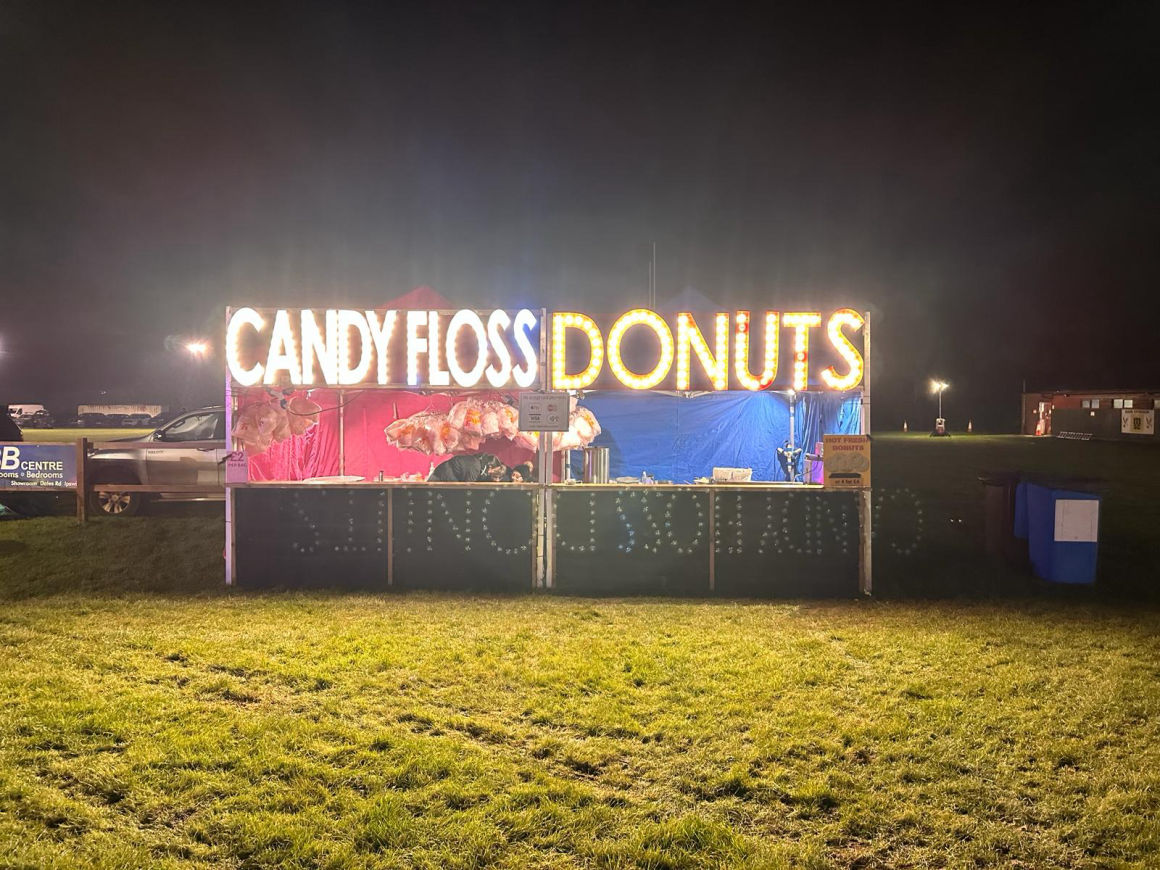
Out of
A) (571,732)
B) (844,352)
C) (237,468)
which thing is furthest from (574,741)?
(237,468)

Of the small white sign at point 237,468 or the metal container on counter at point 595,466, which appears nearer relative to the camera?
the small white sign at point 237,468

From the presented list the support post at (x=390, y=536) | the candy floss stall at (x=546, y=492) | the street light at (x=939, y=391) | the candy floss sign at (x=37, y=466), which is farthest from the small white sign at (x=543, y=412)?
the street light at (x=939, y=391)

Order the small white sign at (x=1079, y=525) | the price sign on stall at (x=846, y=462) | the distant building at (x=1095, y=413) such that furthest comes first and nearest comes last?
the distant building at (x=1095, y=413), the small white sign at (x=1079, y=525), the price sign on stall at (x=846, y=462)

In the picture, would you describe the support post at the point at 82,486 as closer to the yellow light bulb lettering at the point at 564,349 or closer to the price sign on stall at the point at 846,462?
the yellow light bulb lettering at the point at 564,349

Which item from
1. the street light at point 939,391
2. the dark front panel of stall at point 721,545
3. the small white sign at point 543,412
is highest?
the street light at point 939,391

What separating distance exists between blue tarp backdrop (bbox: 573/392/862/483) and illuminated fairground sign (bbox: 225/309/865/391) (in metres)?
3.04

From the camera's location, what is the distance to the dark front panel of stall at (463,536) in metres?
8.10

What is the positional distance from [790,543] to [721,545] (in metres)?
0.80

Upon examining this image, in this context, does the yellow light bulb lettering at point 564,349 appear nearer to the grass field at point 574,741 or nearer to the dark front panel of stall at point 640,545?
the dark front panel of stall at point 640,545

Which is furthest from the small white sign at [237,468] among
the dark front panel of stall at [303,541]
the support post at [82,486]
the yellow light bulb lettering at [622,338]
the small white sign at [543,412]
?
the support post at [82,486]

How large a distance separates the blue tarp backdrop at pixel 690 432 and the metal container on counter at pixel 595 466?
2.36 m

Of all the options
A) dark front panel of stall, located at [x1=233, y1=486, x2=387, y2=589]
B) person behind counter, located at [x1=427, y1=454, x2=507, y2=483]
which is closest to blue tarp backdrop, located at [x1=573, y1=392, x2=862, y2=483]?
person behind counter, located at [x1=427, y1=454, x2=507, y2=483]

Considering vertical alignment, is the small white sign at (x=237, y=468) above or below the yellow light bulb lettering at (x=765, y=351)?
below

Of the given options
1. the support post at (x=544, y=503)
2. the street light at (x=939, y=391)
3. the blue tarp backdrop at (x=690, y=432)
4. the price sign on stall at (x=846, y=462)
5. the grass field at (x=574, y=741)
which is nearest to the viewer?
the grass field at (x=574, y=741)
